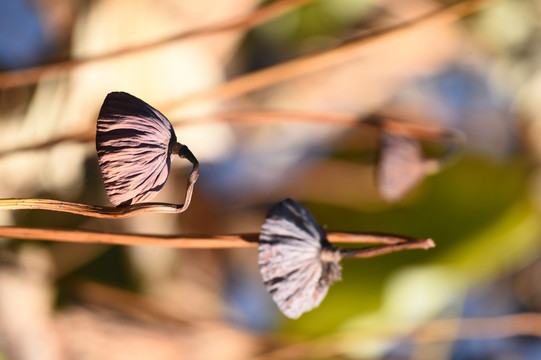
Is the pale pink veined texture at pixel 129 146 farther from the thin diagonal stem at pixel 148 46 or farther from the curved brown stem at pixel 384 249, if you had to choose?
the thin diagonal stem at pixel 148 46

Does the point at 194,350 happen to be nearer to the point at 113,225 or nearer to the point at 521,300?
the point at 113,225

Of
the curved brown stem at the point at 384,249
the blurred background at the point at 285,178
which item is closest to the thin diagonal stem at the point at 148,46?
the blurred background at the point at 285,178

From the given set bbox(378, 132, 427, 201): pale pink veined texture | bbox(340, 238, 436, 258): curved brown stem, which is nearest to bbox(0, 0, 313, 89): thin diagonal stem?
bbox(378, 132, 427, 201): pale pink veined texture

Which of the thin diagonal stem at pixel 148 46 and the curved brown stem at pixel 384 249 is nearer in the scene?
the curved brown stem at pixel 384 249

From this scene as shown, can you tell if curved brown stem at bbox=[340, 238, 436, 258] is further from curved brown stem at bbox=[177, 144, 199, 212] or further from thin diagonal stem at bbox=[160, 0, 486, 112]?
thin diagonal stem at bbox=[160, 0, 486, 112]

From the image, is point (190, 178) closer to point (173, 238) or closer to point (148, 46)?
point (173, 238)

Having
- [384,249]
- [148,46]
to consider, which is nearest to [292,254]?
[384,249]

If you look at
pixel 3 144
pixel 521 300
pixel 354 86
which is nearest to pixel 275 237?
pixel 3 144
